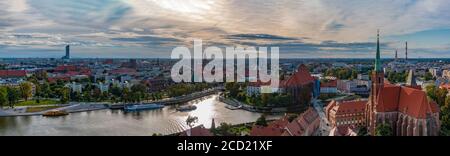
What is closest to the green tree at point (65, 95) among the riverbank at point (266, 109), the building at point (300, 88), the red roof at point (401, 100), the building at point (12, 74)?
the riverbank at point (266, 109)

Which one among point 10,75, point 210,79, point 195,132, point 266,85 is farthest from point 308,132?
point 10,75

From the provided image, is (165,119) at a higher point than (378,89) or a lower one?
lower

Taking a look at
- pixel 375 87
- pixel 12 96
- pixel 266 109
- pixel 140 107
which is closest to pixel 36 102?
pixel 12 96

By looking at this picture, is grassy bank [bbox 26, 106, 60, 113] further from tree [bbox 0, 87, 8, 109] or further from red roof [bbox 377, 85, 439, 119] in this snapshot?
red roof [bbox 377, 85, 439, 119]

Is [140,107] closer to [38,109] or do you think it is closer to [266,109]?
[38,109]

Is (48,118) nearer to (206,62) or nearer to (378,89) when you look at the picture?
(378,89)

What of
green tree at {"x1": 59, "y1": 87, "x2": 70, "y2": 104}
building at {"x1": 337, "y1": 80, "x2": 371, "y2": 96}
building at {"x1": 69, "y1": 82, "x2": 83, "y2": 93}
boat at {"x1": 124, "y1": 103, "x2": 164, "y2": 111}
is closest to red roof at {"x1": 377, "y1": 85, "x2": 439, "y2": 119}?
boat at {"x1": 124, "y1": 103, "x2": 164, "y2": 111}
